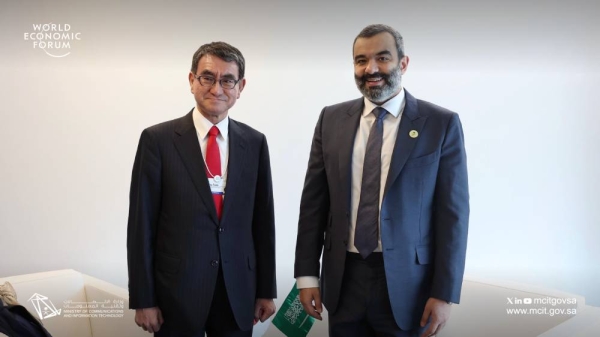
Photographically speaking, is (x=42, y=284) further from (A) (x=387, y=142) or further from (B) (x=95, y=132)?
(A) (x=387, y=142)

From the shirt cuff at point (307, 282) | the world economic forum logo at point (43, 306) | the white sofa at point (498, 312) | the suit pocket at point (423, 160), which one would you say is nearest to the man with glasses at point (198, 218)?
the shirt cuff at point (307, 282)

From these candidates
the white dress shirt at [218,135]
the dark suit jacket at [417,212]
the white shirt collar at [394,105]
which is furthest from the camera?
the white dress shirt at [218,135]

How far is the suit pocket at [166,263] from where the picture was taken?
214cm

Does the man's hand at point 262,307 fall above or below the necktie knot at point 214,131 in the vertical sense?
below

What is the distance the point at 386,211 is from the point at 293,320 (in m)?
0.75

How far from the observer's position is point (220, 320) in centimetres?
220

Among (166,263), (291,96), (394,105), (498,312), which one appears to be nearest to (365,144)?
(394,105)

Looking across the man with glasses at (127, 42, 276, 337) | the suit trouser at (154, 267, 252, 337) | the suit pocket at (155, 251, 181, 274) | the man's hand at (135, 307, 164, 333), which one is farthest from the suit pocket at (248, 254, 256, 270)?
the man's hand at (135, 307, 164, 333)

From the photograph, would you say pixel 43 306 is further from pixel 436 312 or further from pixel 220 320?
pixel 436 312

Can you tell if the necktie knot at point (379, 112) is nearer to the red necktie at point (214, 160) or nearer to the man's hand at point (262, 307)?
the red necktie at point (214, 160)

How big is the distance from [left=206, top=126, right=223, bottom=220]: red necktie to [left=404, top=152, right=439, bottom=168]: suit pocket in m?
0.67

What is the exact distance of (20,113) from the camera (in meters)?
2.88

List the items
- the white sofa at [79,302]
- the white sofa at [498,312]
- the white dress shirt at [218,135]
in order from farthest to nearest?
the white sofa at [79,302]
the white sofa at [498,312]
the white dress shirt at [218,135]

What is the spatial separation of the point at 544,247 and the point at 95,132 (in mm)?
2227
